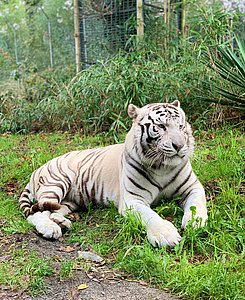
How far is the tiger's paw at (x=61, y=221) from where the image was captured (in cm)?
322

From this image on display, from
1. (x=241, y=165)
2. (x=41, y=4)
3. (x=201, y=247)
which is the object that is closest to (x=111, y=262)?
(x=201, y=247)

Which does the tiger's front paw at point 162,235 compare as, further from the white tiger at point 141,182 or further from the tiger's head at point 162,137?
the tiger's head at point 162,137

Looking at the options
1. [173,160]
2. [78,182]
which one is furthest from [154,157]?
[78,182]

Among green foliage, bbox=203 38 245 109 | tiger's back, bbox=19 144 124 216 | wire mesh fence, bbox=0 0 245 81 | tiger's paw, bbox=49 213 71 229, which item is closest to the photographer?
tiger's paw, bbox=49 213 71 229

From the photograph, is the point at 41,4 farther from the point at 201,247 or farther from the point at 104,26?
the point at 201,247

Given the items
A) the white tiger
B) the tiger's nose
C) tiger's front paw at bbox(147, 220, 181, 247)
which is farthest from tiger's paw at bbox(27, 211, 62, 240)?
the tiger's nose

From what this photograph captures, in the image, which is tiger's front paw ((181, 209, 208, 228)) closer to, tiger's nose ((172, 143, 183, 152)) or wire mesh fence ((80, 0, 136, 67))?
tiger's nose ((172, 143, 183, 152))

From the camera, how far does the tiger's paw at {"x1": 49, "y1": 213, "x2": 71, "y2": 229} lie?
3221mm

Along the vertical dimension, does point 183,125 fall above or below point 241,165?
above

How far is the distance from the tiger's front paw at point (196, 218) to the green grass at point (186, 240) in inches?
1.7

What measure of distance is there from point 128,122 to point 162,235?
357 centimetres

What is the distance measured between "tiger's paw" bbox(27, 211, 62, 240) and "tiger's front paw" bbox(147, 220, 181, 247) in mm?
646

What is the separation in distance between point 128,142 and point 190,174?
1.62 feet

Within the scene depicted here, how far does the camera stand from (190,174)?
132 inches
